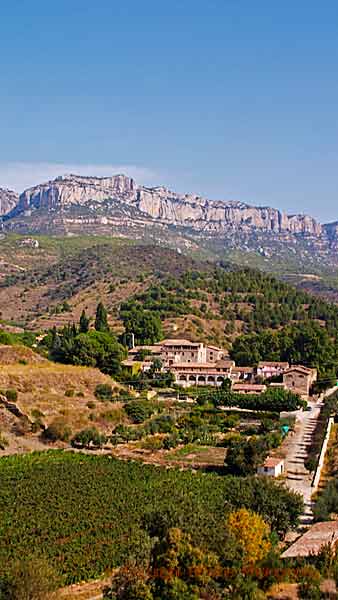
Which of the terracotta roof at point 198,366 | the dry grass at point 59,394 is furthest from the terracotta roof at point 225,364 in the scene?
the dry grass at point 59,394

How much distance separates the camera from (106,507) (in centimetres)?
3319

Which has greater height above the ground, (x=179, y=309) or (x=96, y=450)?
(x=179, y=309)

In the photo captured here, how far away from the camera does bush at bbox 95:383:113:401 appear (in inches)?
2358

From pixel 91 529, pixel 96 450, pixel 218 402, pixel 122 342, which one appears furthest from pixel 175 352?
pixel 91 529

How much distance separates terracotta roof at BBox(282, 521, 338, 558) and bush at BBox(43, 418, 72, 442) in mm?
24361

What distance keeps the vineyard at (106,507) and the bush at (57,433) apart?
20.2 feet

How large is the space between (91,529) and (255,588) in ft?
35.9

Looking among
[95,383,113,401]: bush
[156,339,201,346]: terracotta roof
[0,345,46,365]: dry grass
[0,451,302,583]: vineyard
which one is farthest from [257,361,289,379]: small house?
[0,451,302,583]: vineyard

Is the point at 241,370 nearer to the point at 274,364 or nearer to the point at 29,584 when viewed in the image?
the point at 274,364

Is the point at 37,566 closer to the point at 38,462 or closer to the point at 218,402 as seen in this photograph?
the point at 38,462

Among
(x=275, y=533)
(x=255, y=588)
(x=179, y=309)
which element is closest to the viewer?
(x=255, y=588)

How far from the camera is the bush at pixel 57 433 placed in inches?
1929

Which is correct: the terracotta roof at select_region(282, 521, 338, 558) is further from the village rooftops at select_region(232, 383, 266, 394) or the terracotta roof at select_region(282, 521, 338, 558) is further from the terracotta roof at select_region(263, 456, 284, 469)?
the village rooftops at select_region(232, 383, 266, 394)

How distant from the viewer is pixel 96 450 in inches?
1865
